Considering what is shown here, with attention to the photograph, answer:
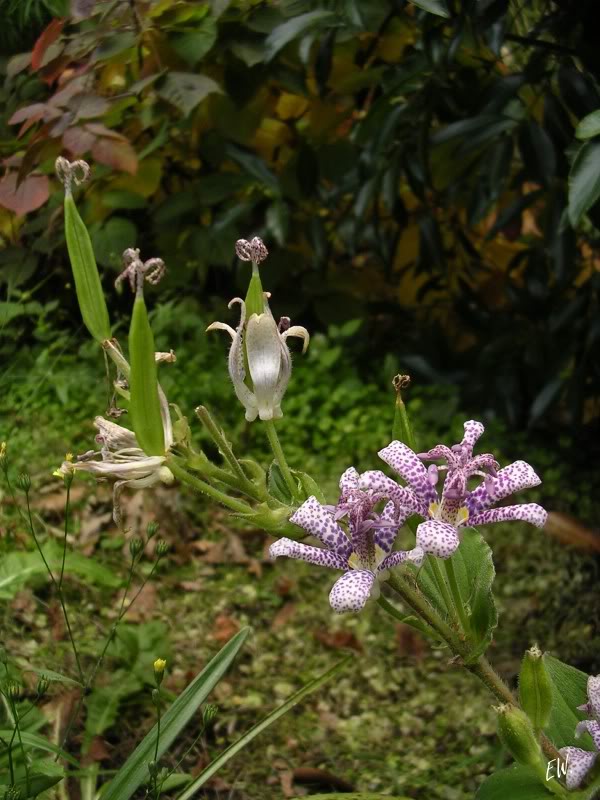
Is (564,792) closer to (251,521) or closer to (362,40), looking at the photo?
(251,521)

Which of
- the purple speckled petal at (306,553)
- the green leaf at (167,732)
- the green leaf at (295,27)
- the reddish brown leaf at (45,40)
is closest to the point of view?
the purple speckled petal at (306,553)

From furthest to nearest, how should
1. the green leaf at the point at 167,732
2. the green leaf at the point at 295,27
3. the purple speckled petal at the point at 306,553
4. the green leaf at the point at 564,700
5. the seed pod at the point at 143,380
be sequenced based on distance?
the green leaf at the point at 295,27 → the green leaf at the point at 167,732 → the green leaf at the point at 564,700 → the purple speckled petal at the point at 306,553 → the seed pod at the point at 143,380

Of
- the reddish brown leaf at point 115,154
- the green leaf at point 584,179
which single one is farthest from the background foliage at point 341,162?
the green leaf at point 584,179

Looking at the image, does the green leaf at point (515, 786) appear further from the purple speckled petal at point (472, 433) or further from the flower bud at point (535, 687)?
the purple speckled petal at point (472, 433)

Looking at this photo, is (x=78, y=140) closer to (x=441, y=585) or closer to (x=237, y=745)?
(x=237, y=745)

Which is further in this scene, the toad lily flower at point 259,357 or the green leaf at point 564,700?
the green leaf at point 564,700

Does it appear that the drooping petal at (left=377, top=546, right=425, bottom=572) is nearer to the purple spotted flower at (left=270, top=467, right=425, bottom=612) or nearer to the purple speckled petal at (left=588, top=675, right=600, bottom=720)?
the purple spotted flower at (left=270, top=467, right=425, bottom=612)

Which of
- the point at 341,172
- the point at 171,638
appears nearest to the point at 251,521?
the point at 171,638
